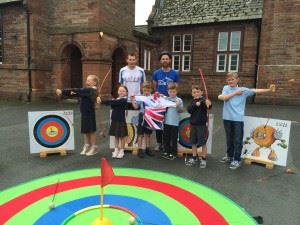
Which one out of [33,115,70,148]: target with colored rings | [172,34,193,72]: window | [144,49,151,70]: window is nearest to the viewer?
[33,115,70,148]: target with colored rings

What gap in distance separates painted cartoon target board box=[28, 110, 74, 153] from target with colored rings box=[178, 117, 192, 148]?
2279mm

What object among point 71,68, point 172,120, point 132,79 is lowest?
point 172,120

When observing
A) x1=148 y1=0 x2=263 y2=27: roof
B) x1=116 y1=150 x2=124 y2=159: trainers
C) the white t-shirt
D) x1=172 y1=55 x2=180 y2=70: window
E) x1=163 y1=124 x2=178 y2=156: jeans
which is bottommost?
x1=116 y1=150 x2=124 y2=159: trainers

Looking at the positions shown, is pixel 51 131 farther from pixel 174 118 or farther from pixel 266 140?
pixel 266 140

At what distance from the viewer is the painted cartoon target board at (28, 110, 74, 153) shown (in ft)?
18.0

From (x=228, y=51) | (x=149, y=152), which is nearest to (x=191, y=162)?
(x=149, y=152)

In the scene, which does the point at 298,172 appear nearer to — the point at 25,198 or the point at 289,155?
the point at 289,155

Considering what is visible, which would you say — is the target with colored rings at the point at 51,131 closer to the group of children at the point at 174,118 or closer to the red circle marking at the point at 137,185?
the group of children at the point at 174,118

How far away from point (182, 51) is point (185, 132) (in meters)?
14.7

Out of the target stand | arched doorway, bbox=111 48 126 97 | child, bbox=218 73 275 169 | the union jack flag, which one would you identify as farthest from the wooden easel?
arched doorway, bbox=111 48 126 97

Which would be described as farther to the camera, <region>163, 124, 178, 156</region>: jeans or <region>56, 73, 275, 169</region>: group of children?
<region>163, 124, 178, 156</region>: jeans

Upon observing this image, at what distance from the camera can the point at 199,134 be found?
505cm

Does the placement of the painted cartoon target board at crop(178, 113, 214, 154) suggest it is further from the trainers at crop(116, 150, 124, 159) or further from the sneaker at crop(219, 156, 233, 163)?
the trainers at crop(116, 150, 124, 159)

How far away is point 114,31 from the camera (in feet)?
45.6
